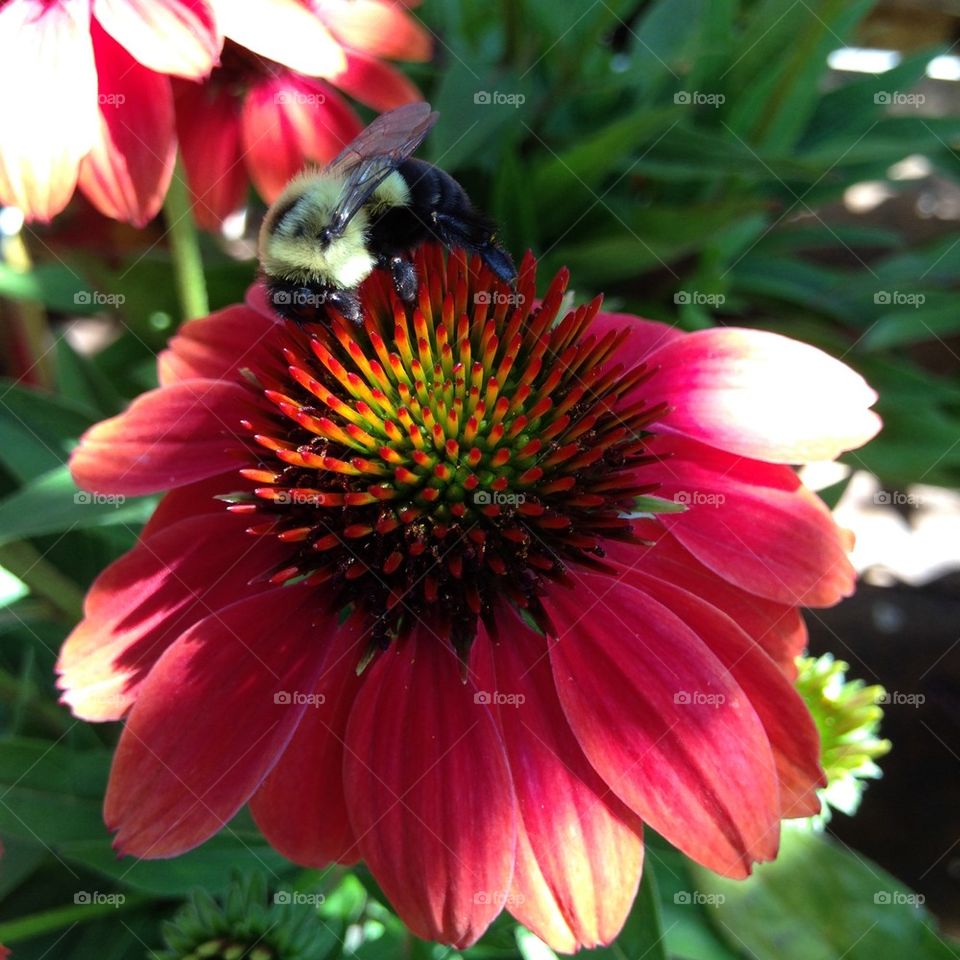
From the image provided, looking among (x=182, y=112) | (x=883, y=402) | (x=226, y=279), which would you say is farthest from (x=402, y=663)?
(x=883, y=402)

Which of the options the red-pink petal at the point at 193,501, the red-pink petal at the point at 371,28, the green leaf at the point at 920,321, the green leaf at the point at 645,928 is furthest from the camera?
the green leaf at the point at 920,321

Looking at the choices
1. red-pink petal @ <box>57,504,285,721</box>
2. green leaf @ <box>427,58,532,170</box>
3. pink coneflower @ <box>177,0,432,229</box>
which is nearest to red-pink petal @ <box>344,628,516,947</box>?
red-pink petal @ <box>57,504,285,721</box>

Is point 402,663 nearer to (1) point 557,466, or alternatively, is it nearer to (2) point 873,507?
(1) point 557,466

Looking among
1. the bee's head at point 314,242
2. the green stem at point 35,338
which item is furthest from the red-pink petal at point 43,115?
the green stem at point 35,338

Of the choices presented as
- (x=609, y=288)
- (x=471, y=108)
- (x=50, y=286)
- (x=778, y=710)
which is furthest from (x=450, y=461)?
(x=609, y=288)

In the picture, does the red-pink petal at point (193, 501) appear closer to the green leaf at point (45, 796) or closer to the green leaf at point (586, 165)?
the green leaf at point (45, 796)

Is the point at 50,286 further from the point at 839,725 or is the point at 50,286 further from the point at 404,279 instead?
the point at 839,725

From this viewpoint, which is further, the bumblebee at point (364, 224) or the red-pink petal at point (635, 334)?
the red-pink petal at point (635, 334)
